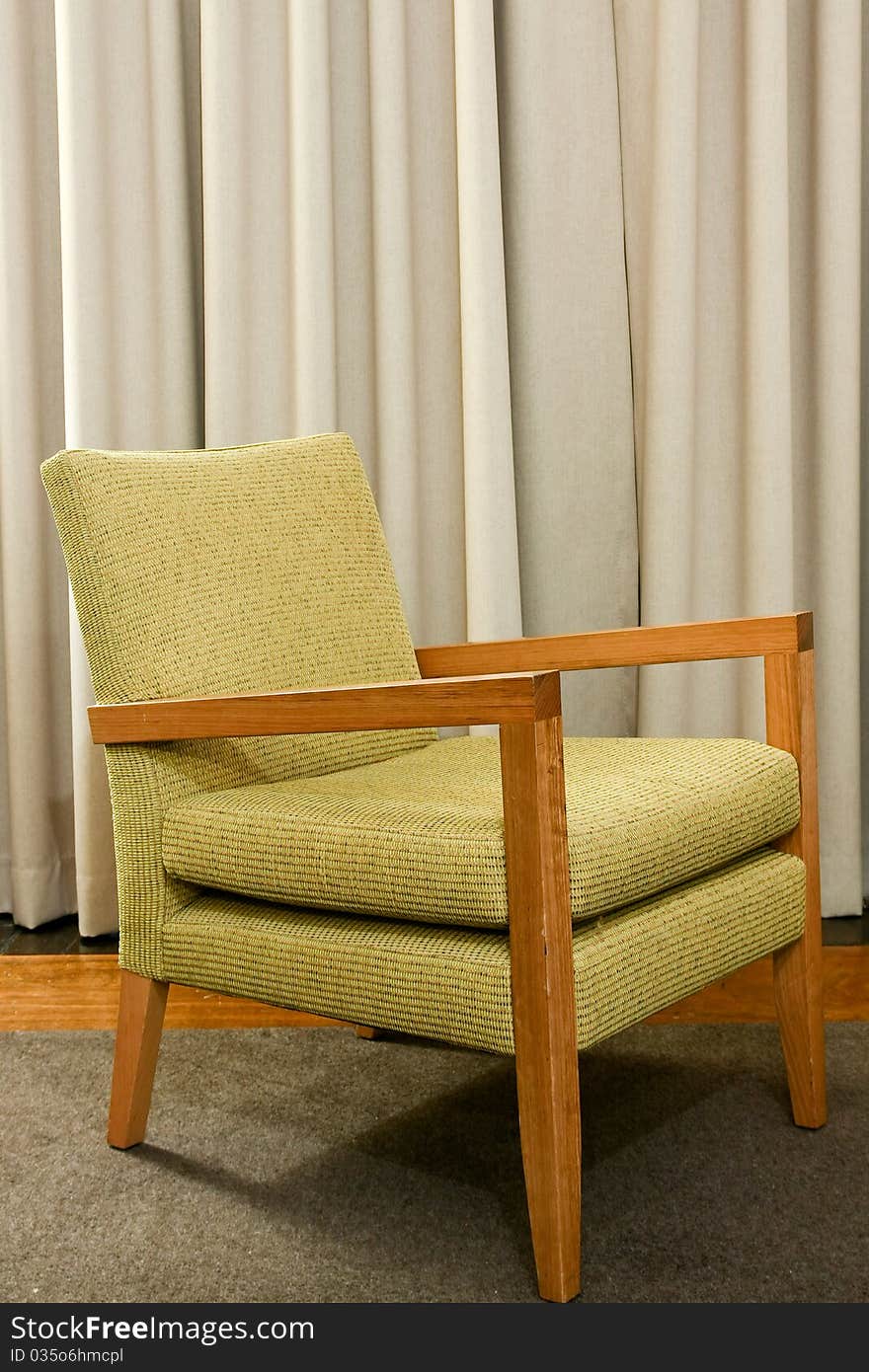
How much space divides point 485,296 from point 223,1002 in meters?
1.28

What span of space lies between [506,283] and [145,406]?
2.30 feet

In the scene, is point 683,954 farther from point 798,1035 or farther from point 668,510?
point 668,510

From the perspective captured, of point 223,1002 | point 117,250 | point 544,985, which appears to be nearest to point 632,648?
point 544,985

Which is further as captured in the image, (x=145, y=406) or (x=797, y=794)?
(x=145, y=406)

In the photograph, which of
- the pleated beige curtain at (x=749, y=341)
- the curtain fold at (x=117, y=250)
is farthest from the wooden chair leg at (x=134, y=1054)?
the pleated beige curtain at (x=749, y=341)

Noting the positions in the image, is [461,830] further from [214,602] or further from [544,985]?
[214,602]

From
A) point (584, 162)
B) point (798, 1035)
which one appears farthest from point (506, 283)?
point (798, 1035)

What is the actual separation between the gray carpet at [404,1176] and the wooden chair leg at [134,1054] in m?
0.03

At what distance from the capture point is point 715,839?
129cm

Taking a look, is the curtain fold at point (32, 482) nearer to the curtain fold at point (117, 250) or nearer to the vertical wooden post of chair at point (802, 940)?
the curtain fold at point (117, 250)

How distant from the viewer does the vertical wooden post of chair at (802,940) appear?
1468mm

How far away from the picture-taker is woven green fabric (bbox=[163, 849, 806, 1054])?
1141mm

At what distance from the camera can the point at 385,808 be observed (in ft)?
4.09
